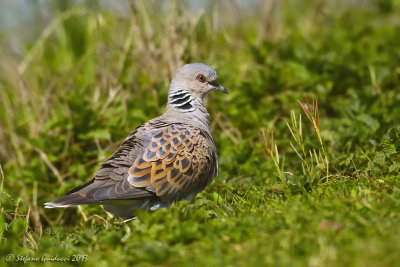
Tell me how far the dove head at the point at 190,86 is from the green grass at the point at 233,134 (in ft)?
2.23

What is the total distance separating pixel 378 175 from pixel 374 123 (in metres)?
1.09

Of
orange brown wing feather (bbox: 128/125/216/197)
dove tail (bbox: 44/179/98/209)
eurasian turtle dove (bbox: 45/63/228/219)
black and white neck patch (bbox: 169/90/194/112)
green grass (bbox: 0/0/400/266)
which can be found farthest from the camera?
black and white neck patch (bbox: 169/90/194/112)

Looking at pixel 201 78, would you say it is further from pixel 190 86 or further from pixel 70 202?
pixel 70 202

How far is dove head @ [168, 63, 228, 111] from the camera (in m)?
4.82

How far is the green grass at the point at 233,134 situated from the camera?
9.79 feet

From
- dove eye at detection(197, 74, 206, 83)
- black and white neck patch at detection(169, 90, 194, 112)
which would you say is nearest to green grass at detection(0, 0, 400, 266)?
black and white neck patch at detection(169, 90, 194, 112)

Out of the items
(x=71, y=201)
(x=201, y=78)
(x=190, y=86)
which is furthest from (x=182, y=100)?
(x=71, y=201)

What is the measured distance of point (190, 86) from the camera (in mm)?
4852

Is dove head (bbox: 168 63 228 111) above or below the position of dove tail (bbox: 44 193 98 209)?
above

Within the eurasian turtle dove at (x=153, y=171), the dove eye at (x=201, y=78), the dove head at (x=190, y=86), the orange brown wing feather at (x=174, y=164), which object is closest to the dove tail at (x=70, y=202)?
the eurasian turtle dove at (x=153, y=171)

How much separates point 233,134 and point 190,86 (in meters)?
1.19

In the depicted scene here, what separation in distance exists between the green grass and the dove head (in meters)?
0.68

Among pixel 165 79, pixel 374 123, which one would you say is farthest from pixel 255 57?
pixel 374 123

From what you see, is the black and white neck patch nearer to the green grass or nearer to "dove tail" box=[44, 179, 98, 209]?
the green grass
